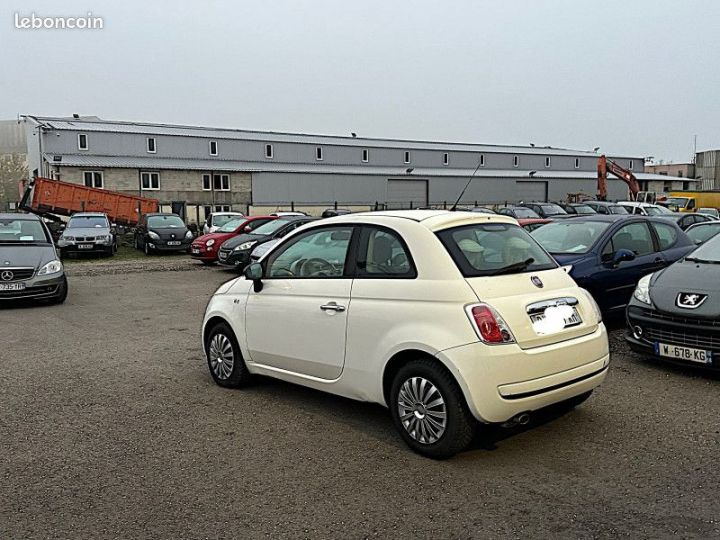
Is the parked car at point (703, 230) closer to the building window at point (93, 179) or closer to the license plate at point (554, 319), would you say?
the license plate at point (554, 319)

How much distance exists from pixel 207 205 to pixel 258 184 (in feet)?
15.6

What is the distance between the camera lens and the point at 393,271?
4.62 metres

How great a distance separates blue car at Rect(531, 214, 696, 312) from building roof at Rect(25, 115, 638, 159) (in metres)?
42.7

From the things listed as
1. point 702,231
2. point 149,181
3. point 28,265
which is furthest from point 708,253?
point 149,181

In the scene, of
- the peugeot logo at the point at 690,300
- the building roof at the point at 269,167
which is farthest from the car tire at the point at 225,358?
the building roof at the point at 269,167

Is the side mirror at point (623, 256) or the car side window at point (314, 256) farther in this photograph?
the side mirror at point (623, 256)

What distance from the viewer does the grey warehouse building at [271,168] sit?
4428 cm

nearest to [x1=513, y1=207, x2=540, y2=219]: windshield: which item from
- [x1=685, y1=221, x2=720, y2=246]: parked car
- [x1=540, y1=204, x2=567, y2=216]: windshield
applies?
[x1=540, y1=204, x2=567, y2=216]: windshield

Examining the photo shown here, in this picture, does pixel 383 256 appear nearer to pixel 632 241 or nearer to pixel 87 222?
pixel 632 241

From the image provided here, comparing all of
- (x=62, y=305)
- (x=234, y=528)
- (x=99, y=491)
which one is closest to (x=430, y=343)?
(x=234, y=528)

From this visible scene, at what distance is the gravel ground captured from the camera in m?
3.53

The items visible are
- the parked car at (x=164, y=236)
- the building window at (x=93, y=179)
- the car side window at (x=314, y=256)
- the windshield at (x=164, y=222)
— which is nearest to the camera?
the car side window at (x=314, y=256)

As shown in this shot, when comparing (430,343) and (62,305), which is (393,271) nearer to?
(430,343)

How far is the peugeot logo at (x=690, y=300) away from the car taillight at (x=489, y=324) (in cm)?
310
